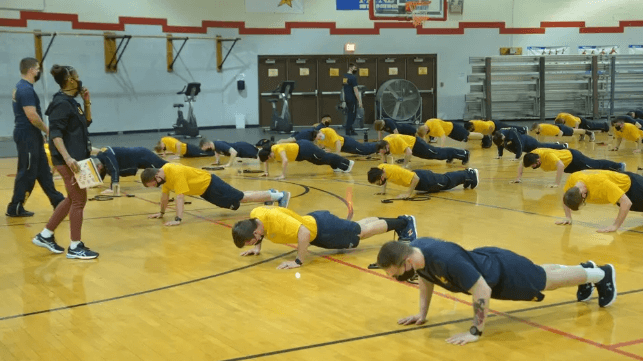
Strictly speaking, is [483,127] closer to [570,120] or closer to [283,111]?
[570,120]

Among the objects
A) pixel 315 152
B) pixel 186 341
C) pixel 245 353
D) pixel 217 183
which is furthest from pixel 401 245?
pixel 315 152

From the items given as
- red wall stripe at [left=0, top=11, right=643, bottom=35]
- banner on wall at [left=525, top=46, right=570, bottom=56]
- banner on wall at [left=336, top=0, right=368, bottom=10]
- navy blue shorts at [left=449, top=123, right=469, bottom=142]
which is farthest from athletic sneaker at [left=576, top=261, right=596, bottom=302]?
banner on wall at [left=525, top=46, right=570, bottom=56]

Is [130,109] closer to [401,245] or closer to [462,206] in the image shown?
[462,206]

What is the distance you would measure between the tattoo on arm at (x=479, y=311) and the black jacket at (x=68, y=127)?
433 cm

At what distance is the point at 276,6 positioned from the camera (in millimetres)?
23766

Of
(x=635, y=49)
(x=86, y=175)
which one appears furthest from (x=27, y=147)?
(x=635, y=49)

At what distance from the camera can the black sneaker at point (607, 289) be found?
226 inches

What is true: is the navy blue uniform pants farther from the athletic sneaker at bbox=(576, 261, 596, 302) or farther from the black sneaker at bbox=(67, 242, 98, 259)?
the athletic sneaker at bbox=(576, 261, 596, 302)

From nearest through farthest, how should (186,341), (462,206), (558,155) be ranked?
(186,341), (462,206), (558,155)

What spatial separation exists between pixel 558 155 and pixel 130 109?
14.0 meters

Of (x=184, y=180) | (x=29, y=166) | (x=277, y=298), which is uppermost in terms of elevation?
(x=29, y=166)

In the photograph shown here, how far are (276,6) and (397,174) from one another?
1397 centimetres

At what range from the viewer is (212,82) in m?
23.5

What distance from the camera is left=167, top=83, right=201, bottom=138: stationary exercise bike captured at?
21.0 m
